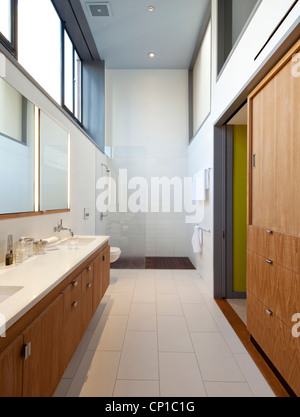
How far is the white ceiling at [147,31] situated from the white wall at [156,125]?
282 millimetres

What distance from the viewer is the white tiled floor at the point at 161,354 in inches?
57.9

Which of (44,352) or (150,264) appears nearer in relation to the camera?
(44,352)

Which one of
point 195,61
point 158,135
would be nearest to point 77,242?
point 158,135

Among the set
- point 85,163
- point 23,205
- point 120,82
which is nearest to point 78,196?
point 85,163

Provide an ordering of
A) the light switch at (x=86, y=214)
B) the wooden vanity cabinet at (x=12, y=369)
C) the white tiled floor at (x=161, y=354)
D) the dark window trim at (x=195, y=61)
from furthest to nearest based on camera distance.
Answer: the light switch at (x=86, y=214) → the dark window trim at (x=195, y=61) → the white tiled floor at (x=161, y=354) → the wooden vanity cabinet at (x=12, y=369)

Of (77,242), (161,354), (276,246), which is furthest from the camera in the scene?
(77,242)

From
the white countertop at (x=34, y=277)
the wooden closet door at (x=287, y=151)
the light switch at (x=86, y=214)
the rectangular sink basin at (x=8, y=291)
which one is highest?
the wooden closet door at (x=287, y=151)

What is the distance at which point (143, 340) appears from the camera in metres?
2.00

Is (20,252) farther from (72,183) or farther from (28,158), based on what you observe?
(72,183)

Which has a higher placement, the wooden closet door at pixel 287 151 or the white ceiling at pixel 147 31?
the white ceiling at pixel 147 31

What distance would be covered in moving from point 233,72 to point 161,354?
260cm

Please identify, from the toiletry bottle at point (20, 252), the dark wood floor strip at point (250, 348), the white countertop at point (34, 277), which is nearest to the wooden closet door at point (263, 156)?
the dark wood floor strip at point (250, 348)

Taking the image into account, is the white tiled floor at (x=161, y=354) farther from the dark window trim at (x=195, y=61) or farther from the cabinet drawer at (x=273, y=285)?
the dark window trim at (x=195, y=61)

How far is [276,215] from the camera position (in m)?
1.57
